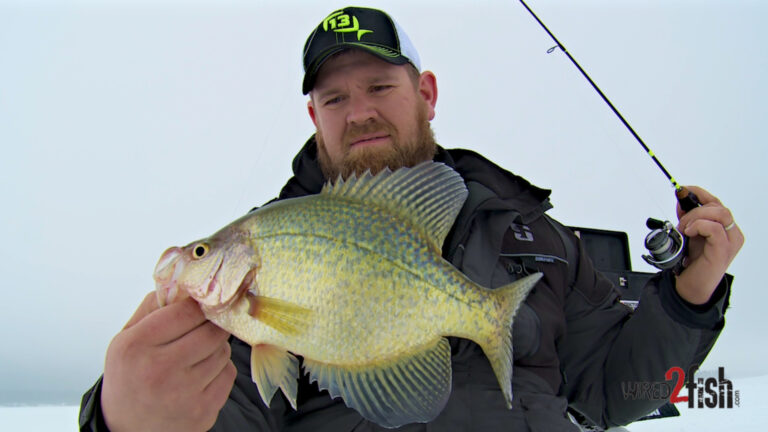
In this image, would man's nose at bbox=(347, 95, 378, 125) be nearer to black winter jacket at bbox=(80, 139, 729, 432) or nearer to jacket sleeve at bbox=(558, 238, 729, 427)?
black winter jacket at bbox=(80, 139, 729, 432)

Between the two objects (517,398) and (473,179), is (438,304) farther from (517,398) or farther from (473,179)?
(473,179)

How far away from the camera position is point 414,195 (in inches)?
52.4

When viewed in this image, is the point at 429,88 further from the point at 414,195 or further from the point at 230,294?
the point at 230,294

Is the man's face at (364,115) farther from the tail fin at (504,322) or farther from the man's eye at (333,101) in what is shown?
the tail fin at (504,322)

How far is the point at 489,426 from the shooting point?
5.36ft

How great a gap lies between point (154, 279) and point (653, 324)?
2179 mm

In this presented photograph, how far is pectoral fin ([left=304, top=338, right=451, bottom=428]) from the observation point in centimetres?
115

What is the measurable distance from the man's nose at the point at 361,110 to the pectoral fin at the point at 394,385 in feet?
4.64

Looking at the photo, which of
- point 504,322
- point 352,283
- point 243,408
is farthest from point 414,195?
point 243,408

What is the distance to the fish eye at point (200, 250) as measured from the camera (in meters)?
1.17

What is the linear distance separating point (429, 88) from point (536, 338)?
5.64 feet

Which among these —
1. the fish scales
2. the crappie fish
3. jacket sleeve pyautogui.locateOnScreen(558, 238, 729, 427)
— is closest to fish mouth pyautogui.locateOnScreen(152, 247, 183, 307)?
the crappie fish

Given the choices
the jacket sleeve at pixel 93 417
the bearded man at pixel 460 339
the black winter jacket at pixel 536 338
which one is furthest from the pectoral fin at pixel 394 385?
the jacket sleeve at pixel 93 417

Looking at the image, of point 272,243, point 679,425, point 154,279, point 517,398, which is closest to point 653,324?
point 517,398
